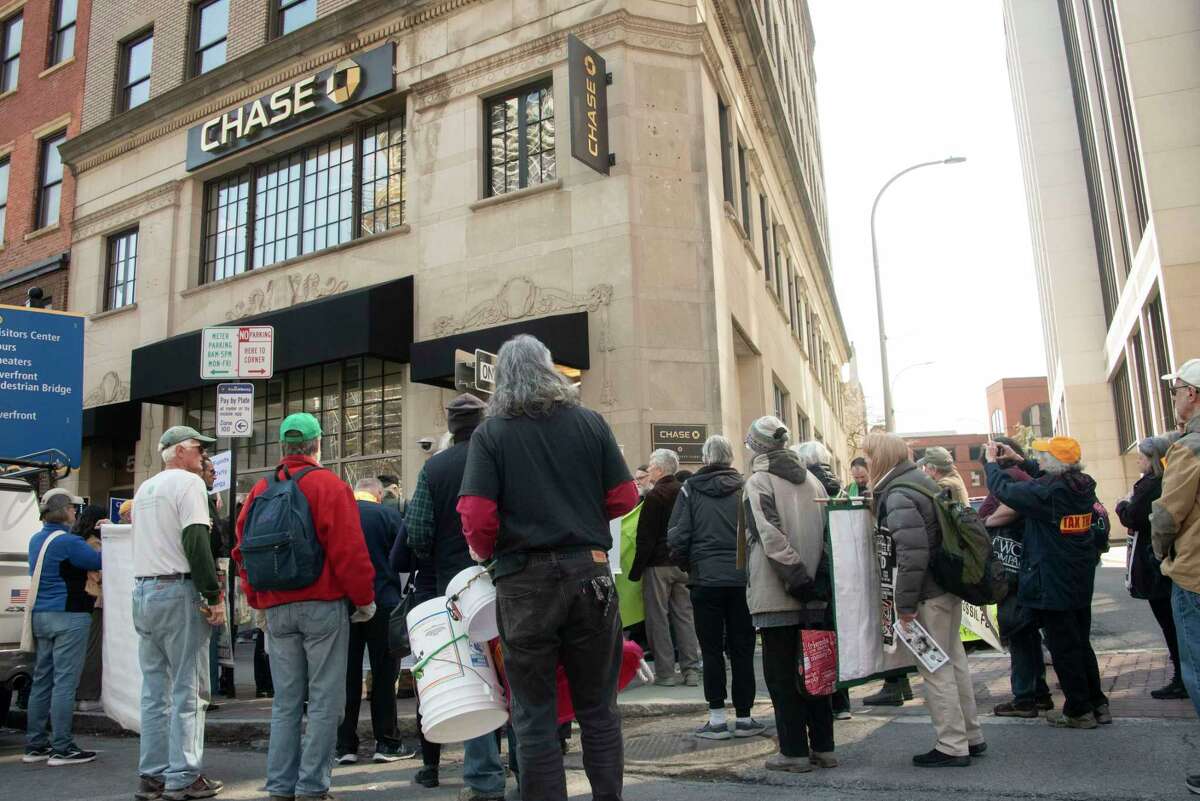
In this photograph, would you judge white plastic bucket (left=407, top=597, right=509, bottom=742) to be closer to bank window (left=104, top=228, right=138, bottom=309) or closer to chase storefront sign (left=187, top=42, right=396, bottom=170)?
chase storefront sign (left=187, top=42, right=396, bottom=170)

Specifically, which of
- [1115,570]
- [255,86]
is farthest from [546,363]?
[1115,570]

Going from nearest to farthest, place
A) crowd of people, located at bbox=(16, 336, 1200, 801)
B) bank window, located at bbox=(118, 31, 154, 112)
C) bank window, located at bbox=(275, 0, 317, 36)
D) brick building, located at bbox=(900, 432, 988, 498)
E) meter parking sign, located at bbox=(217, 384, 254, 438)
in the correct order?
1. crowd of people, located at bbox=(16, 336, 1200, 801)
2. meter parking sign, located at bbox=(217, 384, 254, 438)
3. bank window, located at bbox=(275, 0, 317, 36)
4. bank window, located at bbox=(118, 31, 154, 112)
5. brick building, located at bbox=(900, 432, 988, 498)

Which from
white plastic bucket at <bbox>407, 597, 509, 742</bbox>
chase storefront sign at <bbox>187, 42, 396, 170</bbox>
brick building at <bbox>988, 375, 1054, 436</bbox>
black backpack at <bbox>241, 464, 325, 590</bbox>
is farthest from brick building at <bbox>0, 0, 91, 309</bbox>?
brick building at <bbox>988, 375, 1054, 436</bbox>

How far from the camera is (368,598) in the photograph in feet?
16.3

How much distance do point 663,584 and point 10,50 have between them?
2521 centimetres

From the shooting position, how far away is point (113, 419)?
1802 cm

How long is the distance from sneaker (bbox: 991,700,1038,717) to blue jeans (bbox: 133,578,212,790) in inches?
207

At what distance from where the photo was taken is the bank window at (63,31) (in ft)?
74.7

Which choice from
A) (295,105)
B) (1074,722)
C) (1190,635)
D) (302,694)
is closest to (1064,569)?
(1074,722)

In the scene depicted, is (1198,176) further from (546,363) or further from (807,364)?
(546,363)

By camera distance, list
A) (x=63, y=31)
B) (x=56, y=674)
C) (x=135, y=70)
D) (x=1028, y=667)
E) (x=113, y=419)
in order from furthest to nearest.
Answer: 1. (x=63, y=31)
2. (x=135, y=70)
3. (x=113, y=419)
4. (x=56, y=674)
5. (x=1028, y=667)

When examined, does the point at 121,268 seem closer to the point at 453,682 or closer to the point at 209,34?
the point at 209,34

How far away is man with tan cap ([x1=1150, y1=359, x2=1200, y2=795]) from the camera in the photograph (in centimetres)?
454

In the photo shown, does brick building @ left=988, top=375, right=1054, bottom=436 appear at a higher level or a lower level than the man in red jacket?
higher
